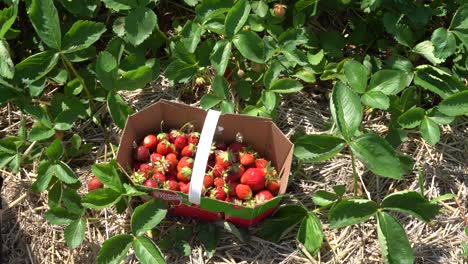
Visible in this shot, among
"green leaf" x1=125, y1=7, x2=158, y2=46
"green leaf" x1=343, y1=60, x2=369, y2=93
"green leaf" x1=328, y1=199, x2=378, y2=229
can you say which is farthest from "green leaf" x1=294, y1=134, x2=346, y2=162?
"green leaf" x1=125, y1=7, x2=158, y2=46

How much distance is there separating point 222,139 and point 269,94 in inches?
7.7

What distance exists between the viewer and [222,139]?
167cm

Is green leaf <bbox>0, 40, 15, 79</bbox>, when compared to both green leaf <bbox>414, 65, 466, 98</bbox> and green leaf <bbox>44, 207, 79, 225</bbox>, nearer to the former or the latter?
green leaf <bbox>44, 207, 79, 225</bbox>

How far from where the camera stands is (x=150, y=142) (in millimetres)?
1633

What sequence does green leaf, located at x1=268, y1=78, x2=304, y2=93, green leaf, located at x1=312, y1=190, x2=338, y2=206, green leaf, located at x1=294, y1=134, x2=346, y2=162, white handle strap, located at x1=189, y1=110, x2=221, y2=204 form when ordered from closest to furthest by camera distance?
white handle strap, located at x1=189, y1=110, x2=221, y2=204 < green leaf, located at x1=294, y1=134, x2=346, y2=162 < green leaf, located at x1=312, y1=190, x2=338, y2=206 < green leaf, located at x1=268, y1=78, x2=304, y2=93

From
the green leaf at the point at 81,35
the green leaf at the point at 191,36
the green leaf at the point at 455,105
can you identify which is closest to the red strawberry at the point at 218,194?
the green leaf at the point at 191,36

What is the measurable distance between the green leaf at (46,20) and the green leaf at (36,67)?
52 mm

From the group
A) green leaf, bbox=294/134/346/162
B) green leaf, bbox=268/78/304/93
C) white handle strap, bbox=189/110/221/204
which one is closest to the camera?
white handle strap, bbox=189/110/221/204

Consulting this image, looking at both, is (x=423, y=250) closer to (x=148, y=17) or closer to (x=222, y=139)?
(x=222, y=139)

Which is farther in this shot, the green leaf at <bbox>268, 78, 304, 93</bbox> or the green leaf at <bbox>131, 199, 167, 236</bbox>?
the green leaf at <bbox>268, 78, 304, 93</bbox>

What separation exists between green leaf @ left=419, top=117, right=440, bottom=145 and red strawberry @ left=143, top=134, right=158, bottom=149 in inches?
30.9

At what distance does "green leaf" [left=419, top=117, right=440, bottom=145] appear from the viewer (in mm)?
1622

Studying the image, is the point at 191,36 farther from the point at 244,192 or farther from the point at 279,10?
the point at 244,192

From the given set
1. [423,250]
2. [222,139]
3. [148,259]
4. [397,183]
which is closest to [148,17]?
[222,139]
